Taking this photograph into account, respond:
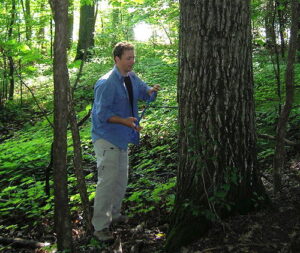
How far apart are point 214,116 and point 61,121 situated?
1420mm

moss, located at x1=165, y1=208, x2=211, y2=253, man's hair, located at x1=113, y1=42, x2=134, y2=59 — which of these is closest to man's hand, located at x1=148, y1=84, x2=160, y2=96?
man's hair, located at x1=113, y1=42, x2=134, y2=59

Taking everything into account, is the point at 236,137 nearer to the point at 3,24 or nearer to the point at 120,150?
the point at 120,150

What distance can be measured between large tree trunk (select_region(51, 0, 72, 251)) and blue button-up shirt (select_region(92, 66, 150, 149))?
52cm

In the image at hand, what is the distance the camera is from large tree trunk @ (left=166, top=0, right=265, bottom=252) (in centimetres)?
288

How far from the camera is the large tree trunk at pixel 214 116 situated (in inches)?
113

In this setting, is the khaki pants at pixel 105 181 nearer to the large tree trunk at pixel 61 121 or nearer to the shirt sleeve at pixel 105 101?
the shirt sleeve at pixel 105 101

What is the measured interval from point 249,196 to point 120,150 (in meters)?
1.53

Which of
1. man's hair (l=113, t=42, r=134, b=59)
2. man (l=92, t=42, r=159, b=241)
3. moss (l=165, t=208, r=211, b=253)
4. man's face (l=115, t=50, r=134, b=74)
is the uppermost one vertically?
man's hair (l=113, t=42, r=134, b=59)

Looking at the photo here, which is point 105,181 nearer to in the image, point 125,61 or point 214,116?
point 125,61

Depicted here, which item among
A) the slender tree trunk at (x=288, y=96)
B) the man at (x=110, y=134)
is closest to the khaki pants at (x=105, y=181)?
A: the man at (x=110, y=134)

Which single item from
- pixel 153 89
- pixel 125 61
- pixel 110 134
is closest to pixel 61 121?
pixel 110 134

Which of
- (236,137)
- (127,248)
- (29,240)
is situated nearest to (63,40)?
(236,137)

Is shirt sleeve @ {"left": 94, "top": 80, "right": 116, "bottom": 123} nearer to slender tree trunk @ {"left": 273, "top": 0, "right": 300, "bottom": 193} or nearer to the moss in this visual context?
the moss

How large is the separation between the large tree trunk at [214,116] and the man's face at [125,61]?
91 centimetres
